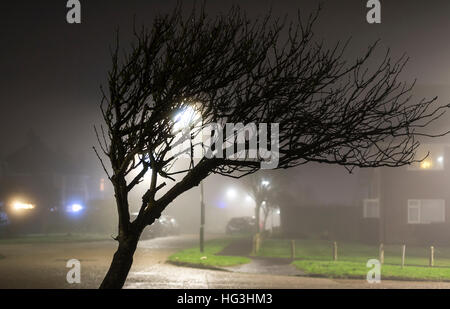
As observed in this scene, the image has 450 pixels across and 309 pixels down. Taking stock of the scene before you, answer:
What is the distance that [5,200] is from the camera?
5100 centimetres

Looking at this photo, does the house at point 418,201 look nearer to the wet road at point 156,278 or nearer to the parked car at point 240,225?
the parked car at point 240,225

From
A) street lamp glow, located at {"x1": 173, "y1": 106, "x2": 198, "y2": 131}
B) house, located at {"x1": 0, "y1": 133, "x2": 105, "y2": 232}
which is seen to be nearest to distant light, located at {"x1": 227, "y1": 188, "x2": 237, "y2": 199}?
house, located at {"x1": 0, "y1": 133, "x2": 105, "y2": 232}

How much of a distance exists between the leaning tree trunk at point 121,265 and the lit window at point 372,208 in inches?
1386

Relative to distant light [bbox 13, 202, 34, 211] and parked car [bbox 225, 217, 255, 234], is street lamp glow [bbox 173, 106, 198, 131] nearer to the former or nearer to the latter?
distant light [bbox 13, 202, 34, 211]

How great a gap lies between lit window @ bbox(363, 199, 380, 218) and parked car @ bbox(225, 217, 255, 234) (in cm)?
1304

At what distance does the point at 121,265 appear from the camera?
799cm

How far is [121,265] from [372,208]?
3829cm

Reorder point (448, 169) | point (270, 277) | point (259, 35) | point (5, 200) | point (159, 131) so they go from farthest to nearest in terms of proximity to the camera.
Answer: point (5, 200) < point (448, 169) < point (270, 277) < point (259, 35) < point (159, 131)

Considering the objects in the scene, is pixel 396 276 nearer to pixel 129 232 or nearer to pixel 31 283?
pixel 31 283

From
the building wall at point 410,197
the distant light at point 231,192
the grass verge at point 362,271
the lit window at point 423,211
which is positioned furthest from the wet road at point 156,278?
the distant light at point 231,192

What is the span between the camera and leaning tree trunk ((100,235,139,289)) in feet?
26.1

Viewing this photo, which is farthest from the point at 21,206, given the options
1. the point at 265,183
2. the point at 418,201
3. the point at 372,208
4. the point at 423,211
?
the point at 423,211
